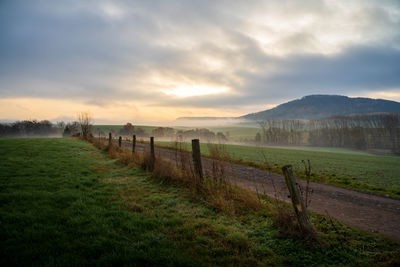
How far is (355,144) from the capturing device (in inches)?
3420

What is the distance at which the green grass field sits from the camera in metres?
3.55

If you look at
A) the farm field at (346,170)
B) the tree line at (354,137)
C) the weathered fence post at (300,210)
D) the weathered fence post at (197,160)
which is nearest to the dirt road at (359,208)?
the weathered fence post at (197,160)

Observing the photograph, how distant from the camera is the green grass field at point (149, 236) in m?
3.55

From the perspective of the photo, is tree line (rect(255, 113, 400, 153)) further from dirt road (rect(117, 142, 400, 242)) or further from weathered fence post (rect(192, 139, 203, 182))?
weathered fence post (rect(192, 139, 203, 182))

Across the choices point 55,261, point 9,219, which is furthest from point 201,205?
point 9,219

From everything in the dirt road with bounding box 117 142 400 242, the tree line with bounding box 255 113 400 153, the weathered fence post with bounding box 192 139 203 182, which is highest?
the weathered fence post with bounding box 192 139 203 182

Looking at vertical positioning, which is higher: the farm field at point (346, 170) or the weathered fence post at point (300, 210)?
the weathered fence post at point (300, 210)

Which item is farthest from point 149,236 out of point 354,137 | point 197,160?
point 354,137

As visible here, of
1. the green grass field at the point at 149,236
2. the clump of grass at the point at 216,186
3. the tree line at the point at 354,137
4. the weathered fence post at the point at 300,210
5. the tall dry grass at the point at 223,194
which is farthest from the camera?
the tree line at the point at 354,137

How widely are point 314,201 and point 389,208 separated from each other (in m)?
2.79

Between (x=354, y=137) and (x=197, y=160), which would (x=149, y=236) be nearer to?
(x=197, y=160)

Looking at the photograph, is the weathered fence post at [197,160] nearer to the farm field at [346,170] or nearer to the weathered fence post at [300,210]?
the farm field at [346,170]

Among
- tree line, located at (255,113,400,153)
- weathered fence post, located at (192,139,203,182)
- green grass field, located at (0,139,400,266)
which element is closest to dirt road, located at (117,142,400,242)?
weathered fence post, located at (192,139,203,182)

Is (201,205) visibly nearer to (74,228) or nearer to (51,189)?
(74,228)
